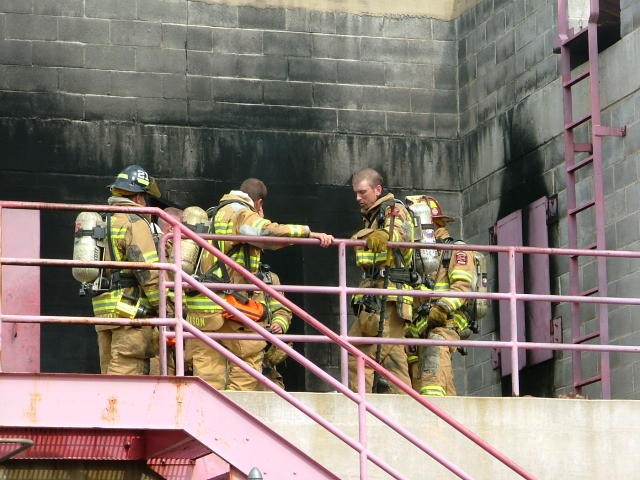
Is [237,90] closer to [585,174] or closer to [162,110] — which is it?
[162,110]

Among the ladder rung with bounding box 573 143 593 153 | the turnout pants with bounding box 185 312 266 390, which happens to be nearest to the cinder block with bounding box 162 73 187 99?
the ladder rung with bounding box 573 143 593 153

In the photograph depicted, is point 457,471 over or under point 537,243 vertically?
under

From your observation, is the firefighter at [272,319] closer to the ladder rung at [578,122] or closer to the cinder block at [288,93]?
the ladder rung at [578,122]

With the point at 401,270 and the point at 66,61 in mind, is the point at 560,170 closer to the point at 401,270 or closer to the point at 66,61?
the point at 401,270

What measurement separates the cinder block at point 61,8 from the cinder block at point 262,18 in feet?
5.69

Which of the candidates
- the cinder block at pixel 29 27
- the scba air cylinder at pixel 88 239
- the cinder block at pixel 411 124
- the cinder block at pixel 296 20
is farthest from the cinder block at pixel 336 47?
the scba air cylinder at pixel 88 239

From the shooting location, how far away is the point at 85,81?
1948cm

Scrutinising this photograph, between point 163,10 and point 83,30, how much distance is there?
35.6 inches

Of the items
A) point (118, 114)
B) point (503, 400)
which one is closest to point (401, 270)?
point (503, 400)

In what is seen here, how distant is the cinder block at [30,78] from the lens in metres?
19.2

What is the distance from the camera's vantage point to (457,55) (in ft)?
68.2

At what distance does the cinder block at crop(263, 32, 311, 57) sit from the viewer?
66.1ft

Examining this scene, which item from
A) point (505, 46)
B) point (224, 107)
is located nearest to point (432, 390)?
point (505, 46)

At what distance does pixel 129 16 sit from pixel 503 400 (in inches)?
297
